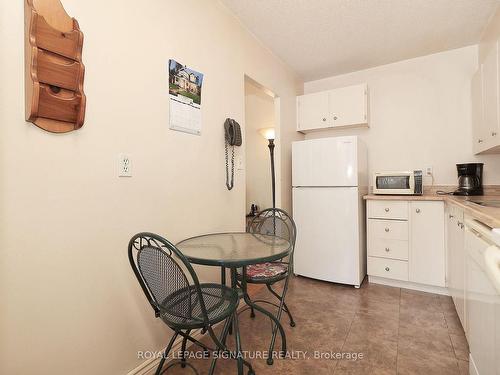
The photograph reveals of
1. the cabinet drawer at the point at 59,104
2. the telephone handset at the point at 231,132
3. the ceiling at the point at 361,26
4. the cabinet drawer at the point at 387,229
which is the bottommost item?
the cabinet drawer at the point at 387,229

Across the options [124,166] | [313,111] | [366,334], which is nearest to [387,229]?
[366,334]

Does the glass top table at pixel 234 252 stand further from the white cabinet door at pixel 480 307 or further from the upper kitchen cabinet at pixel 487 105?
the upper kitchen cabinet at pixel 487 105

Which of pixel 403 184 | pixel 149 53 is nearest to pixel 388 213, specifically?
pixel 403 184

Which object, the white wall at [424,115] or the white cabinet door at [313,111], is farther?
the white cabinet door at [313,111]

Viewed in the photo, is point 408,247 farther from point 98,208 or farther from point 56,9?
point 56,9

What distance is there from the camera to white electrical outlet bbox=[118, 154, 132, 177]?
1421 mm

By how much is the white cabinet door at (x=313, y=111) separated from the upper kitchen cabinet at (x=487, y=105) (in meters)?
1.43

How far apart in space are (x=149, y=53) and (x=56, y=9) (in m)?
0.52

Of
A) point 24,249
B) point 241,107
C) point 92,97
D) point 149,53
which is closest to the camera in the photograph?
point 24,249

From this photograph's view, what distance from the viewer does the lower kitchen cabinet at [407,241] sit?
102 inches

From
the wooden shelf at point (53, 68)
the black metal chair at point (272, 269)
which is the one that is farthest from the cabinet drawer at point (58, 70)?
the black metal chair at point (272, 269)

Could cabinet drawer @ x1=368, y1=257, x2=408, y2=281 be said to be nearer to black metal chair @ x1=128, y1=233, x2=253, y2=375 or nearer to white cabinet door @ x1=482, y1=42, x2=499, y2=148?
white cabinet door @ x1=482, y1=42, x2=499, y2=148

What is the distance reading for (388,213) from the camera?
279 cm

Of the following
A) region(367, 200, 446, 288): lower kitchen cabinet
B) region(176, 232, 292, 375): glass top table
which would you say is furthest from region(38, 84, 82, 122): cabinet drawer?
region(367, 200, 446, 288): lower kitchen cabinet
